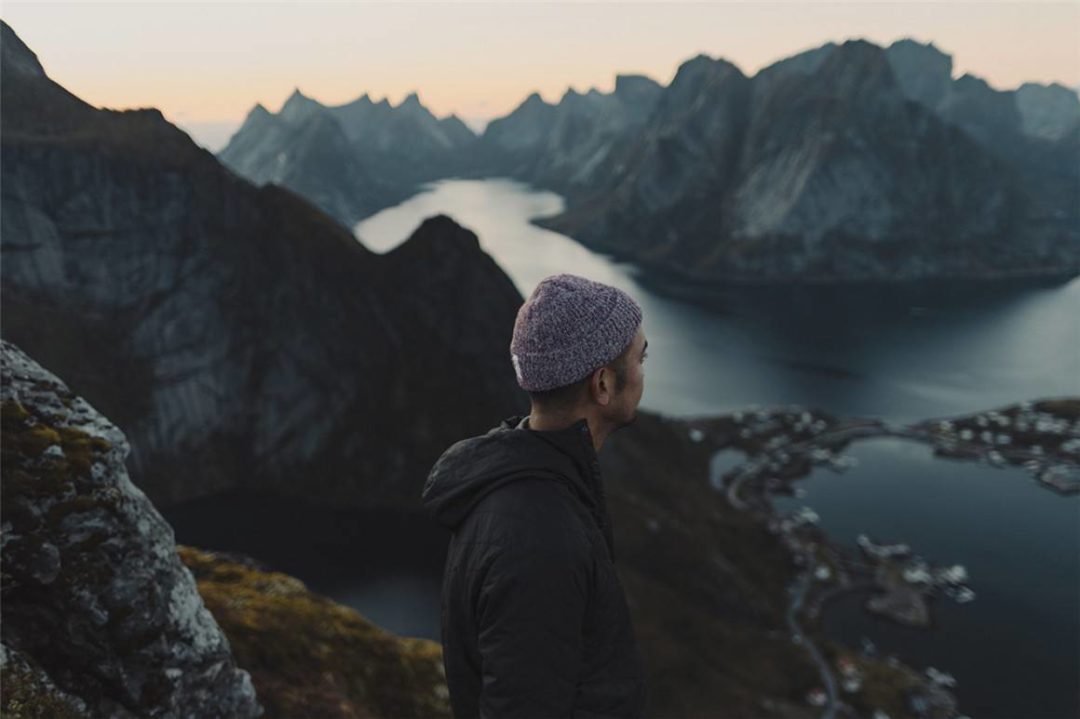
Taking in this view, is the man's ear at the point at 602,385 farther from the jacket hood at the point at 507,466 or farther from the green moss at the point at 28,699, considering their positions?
the green moss at the point at 28,699

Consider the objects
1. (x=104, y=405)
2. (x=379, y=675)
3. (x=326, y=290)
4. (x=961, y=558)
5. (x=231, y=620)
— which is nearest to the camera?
(x=231, y=620)

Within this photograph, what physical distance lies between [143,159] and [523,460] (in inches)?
8154

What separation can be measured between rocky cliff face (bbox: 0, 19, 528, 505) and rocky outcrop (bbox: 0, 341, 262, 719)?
153816 mm

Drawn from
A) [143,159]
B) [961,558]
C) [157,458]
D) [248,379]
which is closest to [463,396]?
[248,379]

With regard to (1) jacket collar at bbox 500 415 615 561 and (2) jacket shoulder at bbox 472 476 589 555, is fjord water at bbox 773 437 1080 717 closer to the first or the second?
(1) jacket collar at bbox 500 415 615 561

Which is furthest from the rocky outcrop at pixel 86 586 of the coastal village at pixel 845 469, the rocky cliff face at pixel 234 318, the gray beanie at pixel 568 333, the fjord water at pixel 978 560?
the rocky cliff face at pixel 234 318

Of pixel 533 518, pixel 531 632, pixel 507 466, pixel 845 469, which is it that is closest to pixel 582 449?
pixel 507 466

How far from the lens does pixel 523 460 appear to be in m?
4.90

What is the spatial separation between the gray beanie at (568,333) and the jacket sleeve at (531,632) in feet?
4.65

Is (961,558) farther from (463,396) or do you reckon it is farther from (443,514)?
(443,514)

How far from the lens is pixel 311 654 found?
850 inches

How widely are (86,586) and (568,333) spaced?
39.9ft

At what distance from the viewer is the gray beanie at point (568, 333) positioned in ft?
17.0

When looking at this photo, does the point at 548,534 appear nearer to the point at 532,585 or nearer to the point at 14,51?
the point at 532,585
